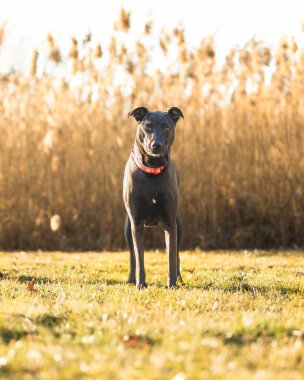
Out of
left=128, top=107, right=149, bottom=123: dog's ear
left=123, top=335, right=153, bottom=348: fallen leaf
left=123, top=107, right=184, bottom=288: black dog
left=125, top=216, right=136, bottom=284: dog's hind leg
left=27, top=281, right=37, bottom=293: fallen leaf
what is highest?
left=128, top=107, right=149, bottom=123: dog's ear

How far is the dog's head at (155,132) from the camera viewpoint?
514 centimetres

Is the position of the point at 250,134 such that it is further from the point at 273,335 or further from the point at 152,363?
the point at 152,363

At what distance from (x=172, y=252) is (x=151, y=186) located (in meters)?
0.58

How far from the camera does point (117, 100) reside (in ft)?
34.5

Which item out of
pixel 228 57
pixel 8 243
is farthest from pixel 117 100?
pixel 8 243

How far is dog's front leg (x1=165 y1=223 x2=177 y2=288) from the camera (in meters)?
5.55

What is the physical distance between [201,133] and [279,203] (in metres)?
1.54

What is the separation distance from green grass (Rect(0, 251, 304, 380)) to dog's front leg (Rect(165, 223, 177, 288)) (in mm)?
107

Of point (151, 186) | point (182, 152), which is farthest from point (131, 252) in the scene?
A: point (182, 152)

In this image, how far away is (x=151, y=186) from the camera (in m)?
5.42

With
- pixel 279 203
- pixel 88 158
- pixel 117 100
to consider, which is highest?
pixel 117 100

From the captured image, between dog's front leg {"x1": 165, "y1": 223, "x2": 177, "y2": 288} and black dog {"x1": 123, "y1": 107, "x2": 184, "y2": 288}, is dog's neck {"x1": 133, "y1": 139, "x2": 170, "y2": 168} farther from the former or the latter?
dog's front leg {"x1": 165, "y1": 223, "x2": 177, "y2": 288}

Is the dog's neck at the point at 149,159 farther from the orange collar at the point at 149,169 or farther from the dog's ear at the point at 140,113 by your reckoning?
the dog's ear at the point at 140,113

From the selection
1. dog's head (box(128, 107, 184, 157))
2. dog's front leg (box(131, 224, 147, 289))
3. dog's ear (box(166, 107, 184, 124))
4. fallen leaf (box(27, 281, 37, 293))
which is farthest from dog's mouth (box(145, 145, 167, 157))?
fallen leaf (box(27, 281, 37, 293))
